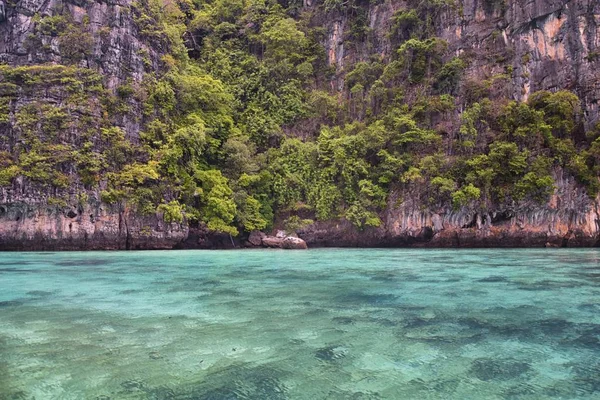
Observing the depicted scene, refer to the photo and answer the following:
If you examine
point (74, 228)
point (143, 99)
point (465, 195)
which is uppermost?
point (143, 99)

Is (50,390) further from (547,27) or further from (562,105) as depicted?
(547,27)

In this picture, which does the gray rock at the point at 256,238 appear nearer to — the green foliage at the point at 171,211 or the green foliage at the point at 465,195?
the green foliage at the point at 171,211

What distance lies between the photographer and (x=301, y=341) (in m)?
4.19

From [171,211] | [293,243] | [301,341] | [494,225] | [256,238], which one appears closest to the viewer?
[301,341]

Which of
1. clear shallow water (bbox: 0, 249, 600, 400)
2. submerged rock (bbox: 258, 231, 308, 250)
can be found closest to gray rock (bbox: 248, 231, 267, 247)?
submerged rock (bbox: 258, 231, 308, 250)

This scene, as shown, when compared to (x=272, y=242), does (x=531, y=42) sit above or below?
above

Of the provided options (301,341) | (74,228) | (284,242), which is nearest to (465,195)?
(284,242)

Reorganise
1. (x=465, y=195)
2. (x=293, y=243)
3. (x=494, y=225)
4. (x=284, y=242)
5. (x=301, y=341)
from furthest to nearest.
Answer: (x=284, y=242), (x=293, y=243), (x=494, y=225), (x=465, y=195), (x=301, y=341)

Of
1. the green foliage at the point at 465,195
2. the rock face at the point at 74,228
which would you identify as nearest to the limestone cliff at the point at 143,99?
the rock face at the point at 74,228

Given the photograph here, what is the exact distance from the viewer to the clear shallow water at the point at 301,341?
3.03 m

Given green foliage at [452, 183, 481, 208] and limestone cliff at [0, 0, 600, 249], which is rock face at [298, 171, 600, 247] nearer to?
limestone cliff at [0, 0, 600, 249]

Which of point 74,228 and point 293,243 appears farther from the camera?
point 293,243

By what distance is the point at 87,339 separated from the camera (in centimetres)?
420

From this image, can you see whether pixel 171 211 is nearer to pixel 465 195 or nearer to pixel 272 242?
pixel 272 242
